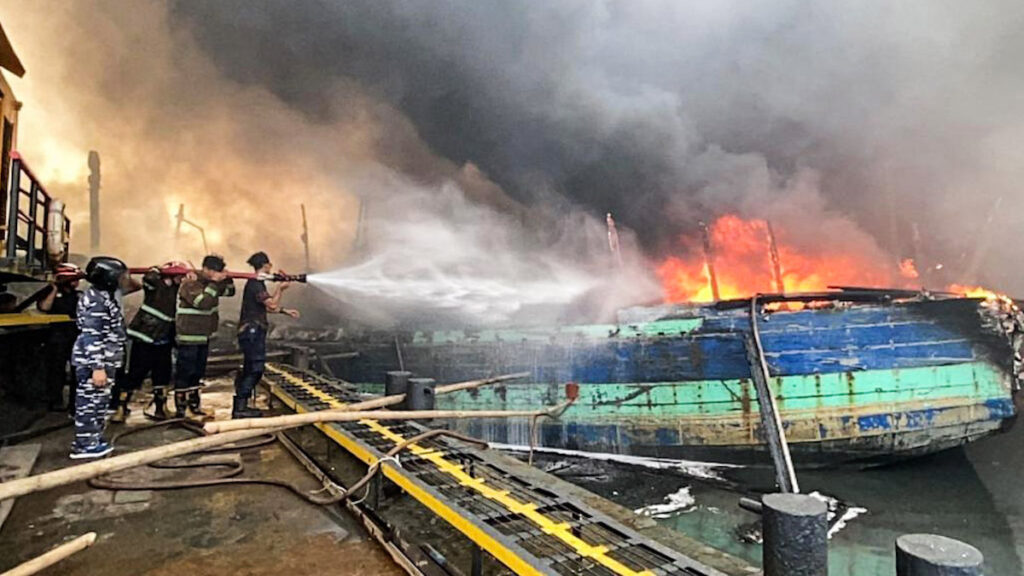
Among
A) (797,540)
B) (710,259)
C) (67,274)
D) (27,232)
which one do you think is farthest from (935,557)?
(710,259)

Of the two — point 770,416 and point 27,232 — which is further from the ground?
point 27,232

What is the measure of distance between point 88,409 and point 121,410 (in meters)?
1.95

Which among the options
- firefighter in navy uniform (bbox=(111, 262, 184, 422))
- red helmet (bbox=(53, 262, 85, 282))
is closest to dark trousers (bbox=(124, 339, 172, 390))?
firefighter in navy uniform (bbox=(111, 262, 184, 422))

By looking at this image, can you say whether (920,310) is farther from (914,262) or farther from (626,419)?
(914,262)

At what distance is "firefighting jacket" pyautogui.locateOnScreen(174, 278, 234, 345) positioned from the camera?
6.56 metres

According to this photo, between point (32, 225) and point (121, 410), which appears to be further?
point (32, 225)

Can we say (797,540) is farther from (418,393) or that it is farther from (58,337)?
(58,337)

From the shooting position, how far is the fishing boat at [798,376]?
9.59m

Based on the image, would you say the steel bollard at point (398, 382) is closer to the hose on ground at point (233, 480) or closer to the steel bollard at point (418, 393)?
the steel bollard at point (418, 393)

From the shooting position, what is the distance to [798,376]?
9891 millimetres

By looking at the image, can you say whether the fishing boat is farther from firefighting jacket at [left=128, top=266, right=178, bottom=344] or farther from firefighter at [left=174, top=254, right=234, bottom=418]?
firefighting jacket at [left=128, top=266, right=178, bottom=344]

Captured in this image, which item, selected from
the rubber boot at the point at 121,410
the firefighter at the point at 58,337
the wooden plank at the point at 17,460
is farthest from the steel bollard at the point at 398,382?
the firefighter at the point at 58,337

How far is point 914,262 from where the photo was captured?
29.1 metres

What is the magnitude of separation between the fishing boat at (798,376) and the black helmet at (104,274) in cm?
821
